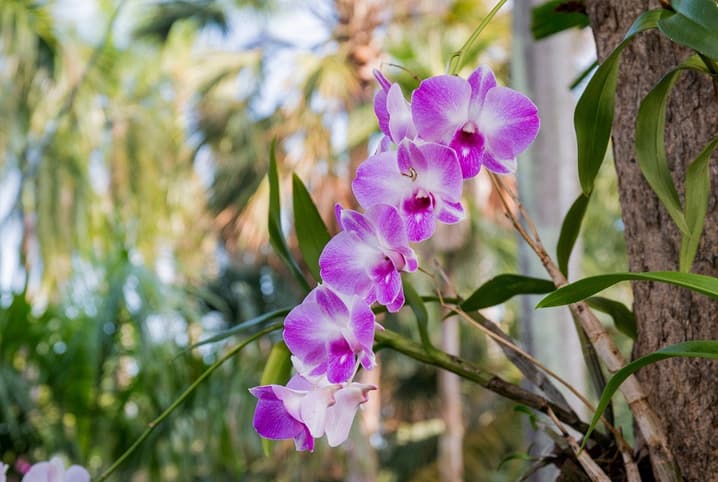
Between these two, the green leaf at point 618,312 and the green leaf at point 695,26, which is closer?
the green leaf at point 695,26

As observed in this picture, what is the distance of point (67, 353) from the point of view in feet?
5.87

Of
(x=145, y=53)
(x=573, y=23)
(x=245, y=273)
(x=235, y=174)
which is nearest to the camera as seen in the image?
(x=573, y=23)

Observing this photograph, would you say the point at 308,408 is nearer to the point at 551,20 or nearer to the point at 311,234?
the point at 311,234

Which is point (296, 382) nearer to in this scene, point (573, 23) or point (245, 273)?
point (573, 23)

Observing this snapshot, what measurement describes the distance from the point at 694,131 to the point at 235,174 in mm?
5590

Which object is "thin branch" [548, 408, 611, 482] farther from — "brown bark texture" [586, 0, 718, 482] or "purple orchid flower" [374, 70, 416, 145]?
"purple orchid flower" [374, 70, 416, 145]

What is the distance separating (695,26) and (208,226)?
19.3ft

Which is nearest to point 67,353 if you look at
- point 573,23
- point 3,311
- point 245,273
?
point 3,311

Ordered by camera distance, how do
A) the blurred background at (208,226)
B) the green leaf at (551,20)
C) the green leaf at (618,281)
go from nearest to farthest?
the green leaf at (618,281) < the green leaf at (551,20) < the blurred background at (208,226)

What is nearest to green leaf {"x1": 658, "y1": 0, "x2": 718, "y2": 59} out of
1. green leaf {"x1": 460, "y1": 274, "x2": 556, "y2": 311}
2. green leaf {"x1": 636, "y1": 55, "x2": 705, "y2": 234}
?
green leaf {"x1": 636, "y1": 55, "x2": 705, "y2": 234}

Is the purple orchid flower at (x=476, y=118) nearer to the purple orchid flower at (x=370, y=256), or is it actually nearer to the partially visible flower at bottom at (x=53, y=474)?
the purple orchid flower at (x=370, y=256)

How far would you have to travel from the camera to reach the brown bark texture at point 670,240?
0.36 meters

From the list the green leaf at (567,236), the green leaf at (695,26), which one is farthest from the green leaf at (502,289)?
the green leaf at (695,26)

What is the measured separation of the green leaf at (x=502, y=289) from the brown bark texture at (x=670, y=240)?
1.8 inches
